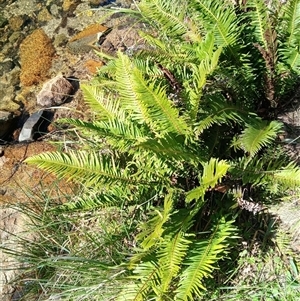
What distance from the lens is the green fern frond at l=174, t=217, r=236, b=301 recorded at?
257 cm

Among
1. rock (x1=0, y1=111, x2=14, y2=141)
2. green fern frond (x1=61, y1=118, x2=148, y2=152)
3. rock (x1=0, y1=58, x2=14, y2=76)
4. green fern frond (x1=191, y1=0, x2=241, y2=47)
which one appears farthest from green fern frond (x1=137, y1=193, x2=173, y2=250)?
rock (x1=0, y1=58, x2=14, y2=76)

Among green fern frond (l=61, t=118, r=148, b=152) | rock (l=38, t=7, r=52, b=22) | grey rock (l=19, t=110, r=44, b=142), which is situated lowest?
grey rock (l=19, t=110, r=44, b=142)

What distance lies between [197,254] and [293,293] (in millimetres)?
520

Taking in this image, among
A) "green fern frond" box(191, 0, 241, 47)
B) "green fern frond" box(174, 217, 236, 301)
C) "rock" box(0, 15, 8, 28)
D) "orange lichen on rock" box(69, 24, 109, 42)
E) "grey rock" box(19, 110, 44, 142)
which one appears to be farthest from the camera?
"rock" box(0, 15, 8, 28)

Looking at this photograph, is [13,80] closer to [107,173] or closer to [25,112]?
[25,112]

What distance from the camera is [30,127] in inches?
176

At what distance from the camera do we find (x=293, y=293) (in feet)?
8.70

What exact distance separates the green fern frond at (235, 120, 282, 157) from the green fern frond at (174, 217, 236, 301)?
410mm

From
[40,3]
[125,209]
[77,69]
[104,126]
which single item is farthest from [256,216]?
[40,3]

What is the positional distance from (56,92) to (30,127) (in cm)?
42

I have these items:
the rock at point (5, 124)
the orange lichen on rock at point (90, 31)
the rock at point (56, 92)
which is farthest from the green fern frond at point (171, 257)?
the orange lichen on rock at point (90, 31)

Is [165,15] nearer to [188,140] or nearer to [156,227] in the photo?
[188,140]

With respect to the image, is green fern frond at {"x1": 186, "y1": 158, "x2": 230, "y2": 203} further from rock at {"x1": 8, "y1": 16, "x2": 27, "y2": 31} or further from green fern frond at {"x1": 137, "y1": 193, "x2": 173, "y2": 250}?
rock at {"x1": 8, "y1": 16, "x2": 27, "y2": 31}

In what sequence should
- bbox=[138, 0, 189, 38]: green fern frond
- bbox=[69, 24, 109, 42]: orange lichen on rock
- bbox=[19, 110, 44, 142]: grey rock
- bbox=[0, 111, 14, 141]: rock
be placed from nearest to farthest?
bbox=[138, 0, 189, 38]: green fern frond, bbox=[19, 110, 44, 142]: grey rock, bbox=[0, 111, 14, 141]: rock, bbox=[69, 24, 109, 42]: orange lichen on rock
